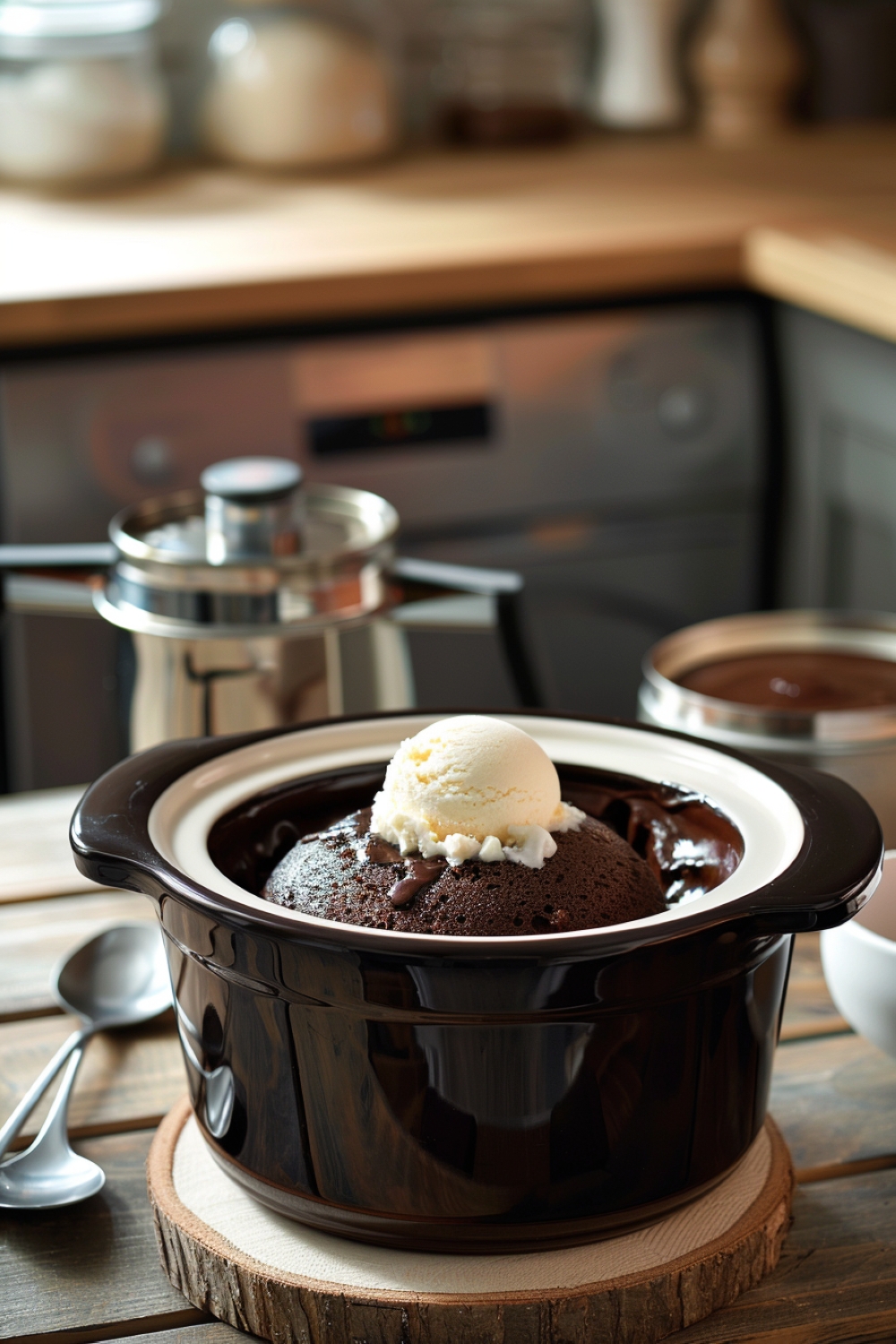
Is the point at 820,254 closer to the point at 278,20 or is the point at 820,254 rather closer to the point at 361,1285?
the point at 278,20

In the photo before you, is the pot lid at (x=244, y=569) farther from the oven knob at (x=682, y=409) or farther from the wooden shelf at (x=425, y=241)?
the oven knob at (x=682, y=409)

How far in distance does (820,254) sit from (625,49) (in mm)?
861

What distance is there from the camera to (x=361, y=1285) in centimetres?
47

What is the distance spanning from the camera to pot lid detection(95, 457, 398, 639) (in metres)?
0.77

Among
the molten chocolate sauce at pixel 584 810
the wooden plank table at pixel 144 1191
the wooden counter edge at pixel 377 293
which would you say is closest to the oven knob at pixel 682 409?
the wooden counter edge at pixel 377 293

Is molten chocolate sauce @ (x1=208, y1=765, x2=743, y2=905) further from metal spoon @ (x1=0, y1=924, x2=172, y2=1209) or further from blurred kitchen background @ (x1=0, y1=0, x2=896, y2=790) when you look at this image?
blurred kitchen background @ (x1=0, y1=0, x2=896, y2=790)

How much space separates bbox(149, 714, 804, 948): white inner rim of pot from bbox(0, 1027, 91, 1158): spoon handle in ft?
0.47

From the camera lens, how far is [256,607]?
77 centimetres

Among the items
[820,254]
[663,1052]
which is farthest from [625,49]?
[663,1052]

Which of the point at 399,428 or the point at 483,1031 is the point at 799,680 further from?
the point at 399,428

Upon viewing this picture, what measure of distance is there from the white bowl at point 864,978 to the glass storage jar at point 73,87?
62.3 inches

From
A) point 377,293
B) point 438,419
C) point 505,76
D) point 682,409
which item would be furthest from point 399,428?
point 505,76

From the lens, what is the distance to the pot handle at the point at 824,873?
0.45 meters

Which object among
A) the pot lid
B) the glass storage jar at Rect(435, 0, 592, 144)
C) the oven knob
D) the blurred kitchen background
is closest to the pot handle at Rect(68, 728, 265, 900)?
the pot lid
